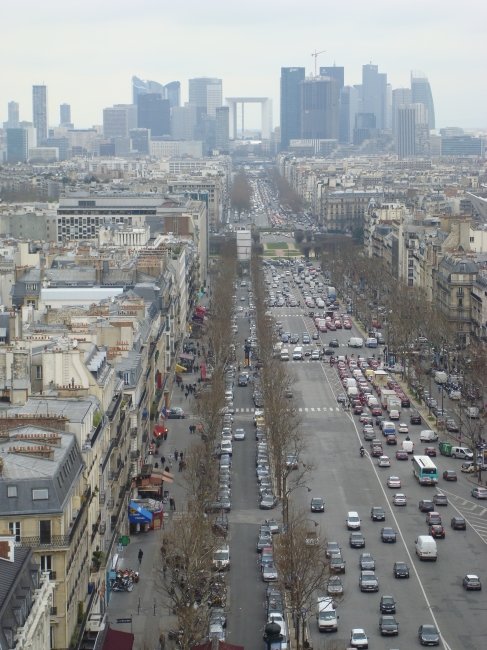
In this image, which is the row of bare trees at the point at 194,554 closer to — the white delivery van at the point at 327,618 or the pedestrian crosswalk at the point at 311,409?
the white delivery van at the point at 327,618

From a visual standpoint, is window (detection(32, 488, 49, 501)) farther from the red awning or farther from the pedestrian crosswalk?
the pedestrian crosswalk

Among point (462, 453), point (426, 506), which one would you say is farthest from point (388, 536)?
point (462, 453)

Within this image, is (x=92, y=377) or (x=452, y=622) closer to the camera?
(x=452, y=622)

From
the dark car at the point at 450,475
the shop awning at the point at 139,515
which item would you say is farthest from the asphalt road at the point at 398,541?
the shop awning at the point at 139,515

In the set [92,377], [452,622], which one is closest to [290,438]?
[92,377]

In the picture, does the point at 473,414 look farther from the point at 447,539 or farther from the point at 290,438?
the point at 447,539
